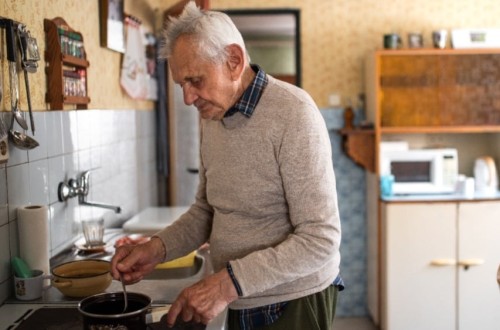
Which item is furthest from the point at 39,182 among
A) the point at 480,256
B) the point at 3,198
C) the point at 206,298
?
the point at 480,256

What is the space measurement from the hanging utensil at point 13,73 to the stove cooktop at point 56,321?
21.5 inches

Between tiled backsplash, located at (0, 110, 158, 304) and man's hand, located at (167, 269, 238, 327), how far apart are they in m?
0.71

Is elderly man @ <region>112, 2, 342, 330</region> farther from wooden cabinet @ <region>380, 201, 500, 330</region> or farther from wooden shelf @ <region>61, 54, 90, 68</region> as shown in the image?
wooden cabinet @ <region>380, 201, 500, 330</region>

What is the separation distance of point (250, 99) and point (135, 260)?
1.63ft

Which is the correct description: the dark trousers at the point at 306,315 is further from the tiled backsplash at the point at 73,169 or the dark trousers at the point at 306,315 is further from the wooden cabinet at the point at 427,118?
the wooden cabinet at the point at 427,118

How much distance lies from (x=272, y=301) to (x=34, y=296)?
28.1 inches

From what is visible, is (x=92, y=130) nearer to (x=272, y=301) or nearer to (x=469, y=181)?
(x=272, y=301)

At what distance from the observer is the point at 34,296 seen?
1713mm

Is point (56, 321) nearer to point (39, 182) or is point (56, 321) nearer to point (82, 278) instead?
point (82, 278)

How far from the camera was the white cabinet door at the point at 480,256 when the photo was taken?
3.57 meters

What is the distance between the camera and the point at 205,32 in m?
1.35

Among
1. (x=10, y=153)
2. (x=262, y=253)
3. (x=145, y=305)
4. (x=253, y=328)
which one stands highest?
(x=10, y=153)

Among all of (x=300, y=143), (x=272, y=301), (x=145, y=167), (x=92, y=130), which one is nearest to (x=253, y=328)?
(x=272, y=301)

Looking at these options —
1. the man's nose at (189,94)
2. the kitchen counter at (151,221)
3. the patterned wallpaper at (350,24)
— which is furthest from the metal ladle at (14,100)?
the patterned wallpaper at (350,24)
